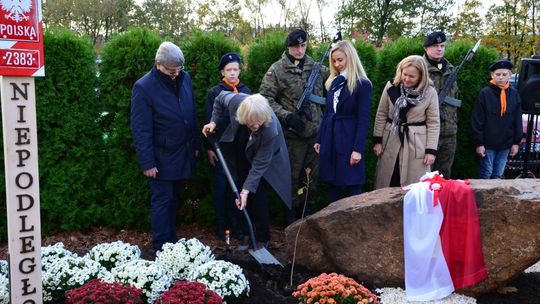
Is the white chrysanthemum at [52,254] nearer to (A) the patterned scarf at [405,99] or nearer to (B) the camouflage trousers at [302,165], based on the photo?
(B) the camouflage trousers at [302,165]

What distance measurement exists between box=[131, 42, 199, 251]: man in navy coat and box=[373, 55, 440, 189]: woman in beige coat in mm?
1921

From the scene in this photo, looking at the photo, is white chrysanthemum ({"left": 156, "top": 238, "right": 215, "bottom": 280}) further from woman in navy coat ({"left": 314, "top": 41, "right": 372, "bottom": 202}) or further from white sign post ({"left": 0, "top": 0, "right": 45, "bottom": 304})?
woman in navy coat ({"left": 314, "top": 41, "right": 372, "bottom": 202})

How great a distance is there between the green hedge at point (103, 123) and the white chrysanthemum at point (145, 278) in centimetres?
193

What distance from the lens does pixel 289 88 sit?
498 cm

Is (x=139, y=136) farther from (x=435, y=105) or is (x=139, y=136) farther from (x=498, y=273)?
(x=498, y=273)

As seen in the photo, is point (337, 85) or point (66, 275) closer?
point (66, 275)

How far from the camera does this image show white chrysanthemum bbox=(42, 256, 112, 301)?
3.38m

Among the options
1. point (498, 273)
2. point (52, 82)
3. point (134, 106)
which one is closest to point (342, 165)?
point (498, 273)

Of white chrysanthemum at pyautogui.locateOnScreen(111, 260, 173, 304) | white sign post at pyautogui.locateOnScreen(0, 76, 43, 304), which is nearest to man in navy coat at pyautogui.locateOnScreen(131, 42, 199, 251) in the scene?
white chrysanthemum at pyautogui.locateOnScreen(111, 260, 173, 304)

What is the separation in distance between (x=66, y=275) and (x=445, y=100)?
4.04 metres

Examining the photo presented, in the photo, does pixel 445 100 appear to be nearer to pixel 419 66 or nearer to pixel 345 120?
pixel 419 66

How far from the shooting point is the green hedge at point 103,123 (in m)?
4.97

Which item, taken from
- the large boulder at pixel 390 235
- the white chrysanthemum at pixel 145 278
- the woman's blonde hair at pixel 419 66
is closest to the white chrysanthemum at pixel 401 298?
the large boulder at pixel 390 235

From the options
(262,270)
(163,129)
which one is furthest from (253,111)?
(262,270)
